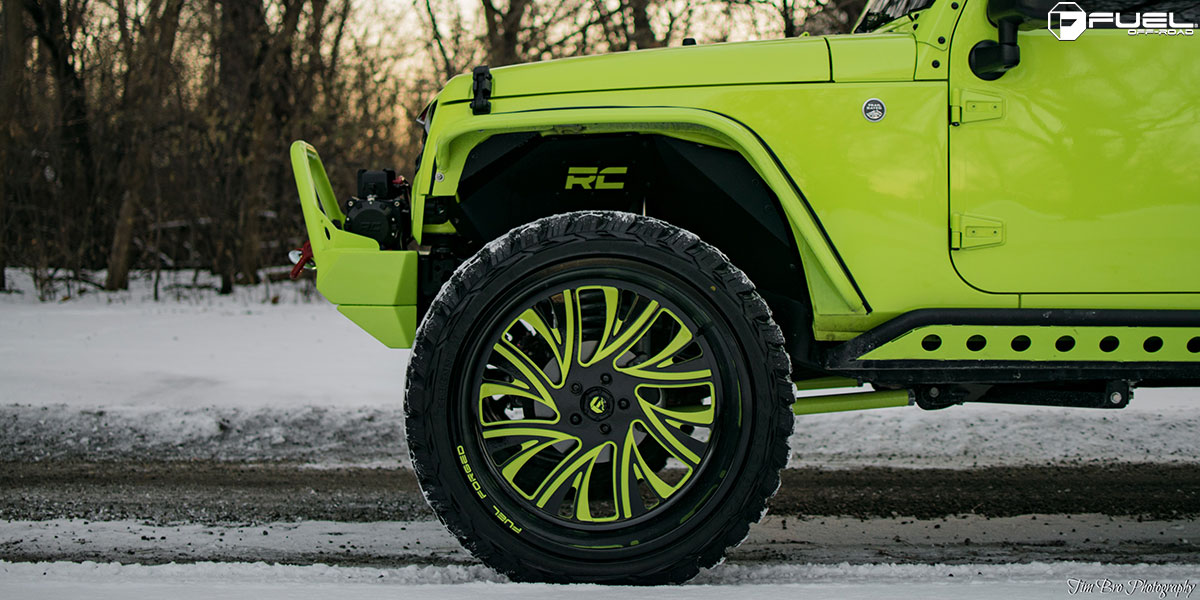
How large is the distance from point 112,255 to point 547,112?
35.1 feet

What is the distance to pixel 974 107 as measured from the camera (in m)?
2.31

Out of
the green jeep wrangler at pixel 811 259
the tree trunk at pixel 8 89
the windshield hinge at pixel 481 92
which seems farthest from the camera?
the tree trunk at pixel 8 89

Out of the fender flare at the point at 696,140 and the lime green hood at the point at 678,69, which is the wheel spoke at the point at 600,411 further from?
the lime green hood at the point at 678,69

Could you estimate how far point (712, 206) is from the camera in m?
2.71

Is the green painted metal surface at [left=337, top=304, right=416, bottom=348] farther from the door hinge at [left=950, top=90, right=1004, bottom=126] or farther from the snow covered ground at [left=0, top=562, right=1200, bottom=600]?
the door hinge at [left=950, top=90, right=1004, bottom=126]

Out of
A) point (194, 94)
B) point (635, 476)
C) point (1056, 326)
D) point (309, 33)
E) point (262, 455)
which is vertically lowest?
point (262, 455)

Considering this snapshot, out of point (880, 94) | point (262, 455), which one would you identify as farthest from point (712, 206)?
point (262, 455)

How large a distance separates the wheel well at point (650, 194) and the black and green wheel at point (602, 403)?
349mm

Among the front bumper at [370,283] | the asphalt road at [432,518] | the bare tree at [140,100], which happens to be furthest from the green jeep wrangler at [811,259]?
the bare tree at [140,100]

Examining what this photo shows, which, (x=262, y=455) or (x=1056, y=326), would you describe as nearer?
(x=1056, y=326)

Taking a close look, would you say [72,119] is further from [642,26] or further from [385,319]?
[385,319]

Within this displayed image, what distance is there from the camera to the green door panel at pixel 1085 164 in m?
2.29

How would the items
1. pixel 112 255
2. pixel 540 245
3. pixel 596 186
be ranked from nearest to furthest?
pixel 540 245
pixel 596 186
pixel 112 255

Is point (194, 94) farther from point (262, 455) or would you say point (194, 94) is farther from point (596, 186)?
point (596, 186)
